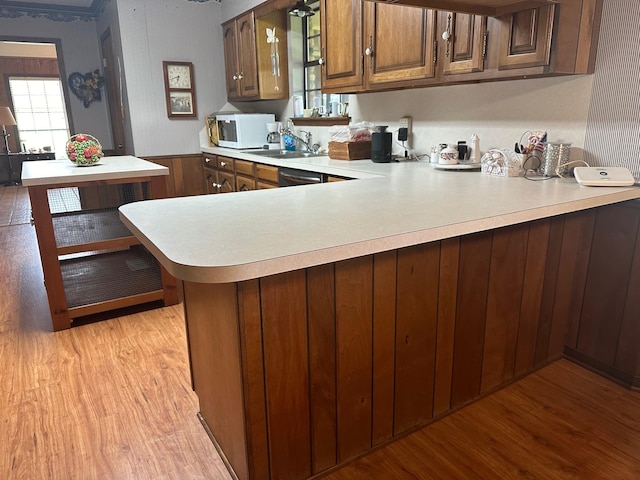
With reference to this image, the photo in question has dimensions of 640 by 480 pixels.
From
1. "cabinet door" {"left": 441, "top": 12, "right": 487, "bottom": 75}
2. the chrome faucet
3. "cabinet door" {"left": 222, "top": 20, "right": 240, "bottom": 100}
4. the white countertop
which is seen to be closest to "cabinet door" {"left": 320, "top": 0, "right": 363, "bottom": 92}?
"cabinet door" {"left": 441, "top": 12, "right": 487, "bottom": 75}

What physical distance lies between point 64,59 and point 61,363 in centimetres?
524

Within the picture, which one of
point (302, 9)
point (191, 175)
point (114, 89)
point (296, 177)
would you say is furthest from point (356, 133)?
point (114, 89)

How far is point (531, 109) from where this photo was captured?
2145 millimetres

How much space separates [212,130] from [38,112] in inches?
288

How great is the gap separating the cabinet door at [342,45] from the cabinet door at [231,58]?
1859 mm

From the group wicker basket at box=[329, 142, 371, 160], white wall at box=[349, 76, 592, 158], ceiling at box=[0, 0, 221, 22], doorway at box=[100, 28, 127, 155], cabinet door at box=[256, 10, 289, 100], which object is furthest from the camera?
ceiling at box=[0, 0, 221, 22]

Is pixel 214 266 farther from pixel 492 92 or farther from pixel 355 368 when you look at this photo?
pixel 492 92

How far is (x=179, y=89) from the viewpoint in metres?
4.76

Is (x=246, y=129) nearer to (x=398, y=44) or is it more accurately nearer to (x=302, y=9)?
(x=302, y=9)

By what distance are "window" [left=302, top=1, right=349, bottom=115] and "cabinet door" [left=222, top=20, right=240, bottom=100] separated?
0.87 m

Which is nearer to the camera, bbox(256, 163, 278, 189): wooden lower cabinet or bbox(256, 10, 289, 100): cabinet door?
bbox(256, 163, 278, 189): wooden lower cabinet

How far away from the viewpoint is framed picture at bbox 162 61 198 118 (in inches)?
184

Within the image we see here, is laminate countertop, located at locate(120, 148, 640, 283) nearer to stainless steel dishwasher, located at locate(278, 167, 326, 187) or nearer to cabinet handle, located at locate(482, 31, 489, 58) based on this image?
cabinet handle, located at locate(482, 31, 489, 58)

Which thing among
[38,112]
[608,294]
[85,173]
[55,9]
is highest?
[55,9]
